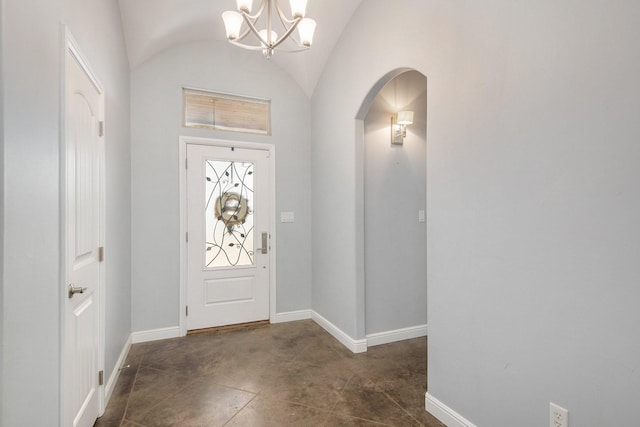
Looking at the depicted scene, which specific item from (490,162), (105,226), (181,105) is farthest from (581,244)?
(181,105)

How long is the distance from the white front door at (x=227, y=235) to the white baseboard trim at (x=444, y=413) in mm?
2188

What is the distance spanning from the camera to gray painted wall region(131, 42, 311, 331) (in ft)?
10.7

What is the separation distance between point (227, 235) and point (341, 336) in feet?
5.49

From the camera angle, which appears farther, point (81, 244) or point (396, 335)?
point (396, 335)

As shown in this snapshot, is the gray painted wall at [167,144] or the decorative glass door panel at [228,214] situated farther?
the decorative glass door panel at [228,214]

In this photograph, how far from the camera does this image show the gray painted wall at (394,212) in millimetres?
3160

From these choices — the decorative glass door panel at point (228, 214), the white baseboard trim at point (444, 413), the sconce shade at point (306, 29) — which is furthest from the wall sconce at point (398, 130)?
the white baseboard trim at point (444, 413)

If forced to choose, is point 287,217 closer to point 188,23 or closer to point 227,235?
point 227,235

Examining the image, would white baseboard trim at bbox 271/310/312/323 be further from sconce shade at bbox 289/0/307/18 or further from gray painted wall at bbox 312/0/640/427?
sconce shade at bbox 289/0/307/18

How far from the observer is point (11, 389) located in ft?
3.25

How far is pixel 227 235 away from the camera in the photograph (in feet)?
12.0

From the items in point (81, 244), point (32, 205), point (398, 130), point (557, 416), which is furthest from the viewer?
point (398, 130)

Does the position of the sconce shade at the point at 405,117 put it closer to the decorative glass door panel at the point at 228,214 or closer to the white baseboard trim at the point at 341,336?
the decorative glass door panel at the point at 228,214

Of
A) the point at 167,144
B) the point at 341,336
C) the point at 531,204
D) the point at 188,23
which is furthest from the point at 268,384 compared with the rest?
the point at 188,23
